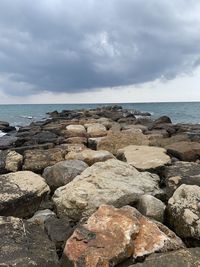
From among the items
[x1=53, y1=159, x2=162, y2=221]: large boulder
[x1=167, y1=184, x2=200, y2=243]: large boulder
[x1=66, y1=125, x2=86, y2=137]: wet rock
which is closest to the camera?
[x1=167, y1=184, x2=200, y2=243]: large boulder

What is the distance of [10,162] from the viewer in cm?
898

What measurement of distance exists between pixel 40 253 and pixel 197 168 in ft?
12.9

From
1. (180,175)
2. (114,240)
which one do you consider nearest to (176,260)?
(114,240)

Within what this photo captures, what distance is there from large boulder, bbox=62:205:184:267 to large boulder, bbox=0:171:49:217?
1684mm

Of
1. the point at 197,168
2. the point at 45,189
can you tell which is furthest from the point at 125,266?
the point at 197,168

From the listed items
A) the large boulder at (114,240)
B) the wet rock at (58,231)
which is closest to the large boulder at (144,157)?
the wet rock at (58,231)

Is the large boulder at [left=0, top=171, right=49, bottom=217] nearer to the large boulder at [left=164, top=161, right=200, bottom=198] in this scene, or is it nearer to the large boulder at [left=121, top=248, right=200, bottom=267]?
the large boulder at [left=164, top=161, right=200, bottom=198]

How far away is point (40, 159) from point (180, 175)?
3.37 m

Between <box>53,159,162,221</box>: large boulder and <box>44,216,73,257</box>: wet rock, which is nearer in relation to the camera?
<box>44,216,73,257</box>: wet rock

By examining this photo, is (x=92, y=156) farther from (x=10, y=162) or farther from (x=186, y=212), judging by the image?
(x=186, y=212)

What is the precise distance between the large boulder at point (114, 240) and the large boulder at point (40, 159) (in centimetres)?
412

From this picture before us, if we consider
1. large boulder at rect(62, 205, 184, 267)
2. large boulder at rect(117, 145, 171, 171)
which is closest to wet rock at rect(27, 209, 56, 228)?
large boulder at rect(62, 205, 184, 267)

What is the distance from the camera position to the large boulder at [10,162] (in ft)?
29.0

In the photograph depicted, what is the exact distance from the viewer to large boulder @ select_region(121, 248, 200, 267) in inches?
147
